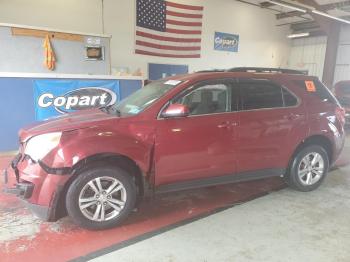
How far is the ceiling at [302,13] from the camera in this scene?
1108 cm

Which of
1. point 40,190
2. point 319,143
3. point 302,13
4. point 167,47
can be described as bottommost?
point 40,190

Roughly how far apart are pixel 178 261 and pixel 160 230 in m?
0.52

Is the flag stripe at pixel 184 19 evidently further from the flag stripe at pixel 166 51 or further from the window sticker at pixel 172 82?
the window sticker at pixel 172 82

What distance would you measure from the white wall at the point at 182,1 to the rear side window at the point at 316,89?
730 cm

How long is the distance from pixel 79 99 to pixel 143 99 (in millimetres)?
3137

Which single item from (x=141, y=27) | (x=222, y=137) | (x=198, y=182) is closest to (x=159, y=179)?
(x=198, y=182)

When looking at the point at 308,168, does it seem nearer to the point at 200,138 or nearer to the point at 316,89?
the point at 316,89

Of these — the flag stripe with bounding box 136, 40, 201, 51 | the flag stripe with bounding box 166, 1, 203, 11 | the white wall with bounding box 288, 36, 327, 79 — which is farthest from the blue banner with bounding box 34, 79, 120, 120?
the white wall with bounding box 288, 36, 327, 79

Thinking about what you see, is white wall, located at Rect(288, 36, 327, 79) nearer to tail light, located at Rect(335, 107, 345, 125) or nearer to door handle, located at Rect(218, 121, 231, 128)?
tail light, located at Rect(335, 107, 345, 125)

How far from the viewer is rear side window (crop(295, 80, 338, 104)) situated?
3.82m

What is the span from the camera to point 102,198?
2.79 meters

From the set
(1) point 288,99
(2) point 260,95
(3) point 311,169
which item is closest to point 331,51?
(3) point 311,169

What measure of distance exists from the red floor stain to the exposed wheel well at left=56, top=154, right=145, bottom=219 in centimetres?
26

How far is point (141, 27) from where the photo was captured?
10.1 meters
